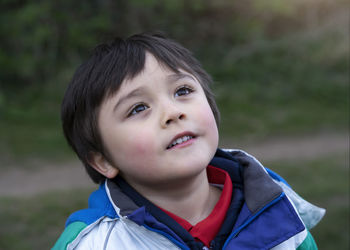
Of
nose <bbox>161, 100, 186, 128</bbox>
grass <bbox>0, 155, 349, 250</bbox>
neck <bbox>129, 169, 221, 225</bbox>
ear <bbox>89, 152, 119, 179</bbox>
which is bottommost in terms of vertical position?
grass <bbox>0, 155, 349, 250</bbox>

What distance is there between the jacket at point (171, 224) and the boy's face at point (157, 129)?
11 centimetres

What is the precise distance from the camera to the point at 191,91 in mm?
1716

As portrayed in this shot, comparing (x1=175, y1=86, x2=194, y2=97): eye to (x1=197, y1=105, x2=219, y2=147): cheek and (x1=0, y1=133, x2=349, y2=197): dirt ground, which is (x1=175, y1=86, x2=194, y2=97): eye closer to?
(x1=197, y1=105, x2=219, y2=147): cheek

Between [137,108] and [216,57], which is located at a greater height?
[216,57]

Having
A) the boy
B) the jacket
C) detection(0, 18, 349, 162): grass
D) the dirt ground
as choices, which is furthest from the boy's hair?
detection(0, 18, 349, 162): grass

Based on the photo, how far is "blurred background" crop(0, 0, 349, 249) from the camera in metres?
4.22

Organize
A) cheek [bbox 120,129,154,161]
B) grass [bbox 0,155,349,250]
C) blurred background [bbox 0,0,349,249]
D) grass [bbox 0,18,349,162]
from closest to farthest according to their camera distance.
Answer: cheek [bbox 120,129,154,161]
grass [bbox 0,155,349,250]
blurred background [bbox 0,0,349,249]
grass [bbox 0,18,349,162]

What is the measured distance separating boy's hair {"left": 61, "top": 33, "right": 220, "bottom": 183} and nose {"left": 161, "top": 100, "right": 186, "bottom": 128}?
19cm

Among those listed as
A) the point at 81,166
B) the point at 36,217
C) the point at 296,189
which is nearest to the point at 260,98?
the point at 296,189

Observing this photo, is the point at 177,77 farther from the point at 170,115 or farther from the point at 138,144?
the point at 138,144

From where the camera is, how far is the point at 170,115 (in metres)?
1.53

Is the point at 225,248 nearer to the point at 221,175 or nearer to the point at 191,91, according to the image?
the point at 221,175

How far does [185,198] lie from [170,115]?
337mm

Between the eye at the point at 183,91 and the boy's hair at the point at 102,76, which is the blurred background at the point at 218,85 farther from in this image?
the eye at the point at 183,91
